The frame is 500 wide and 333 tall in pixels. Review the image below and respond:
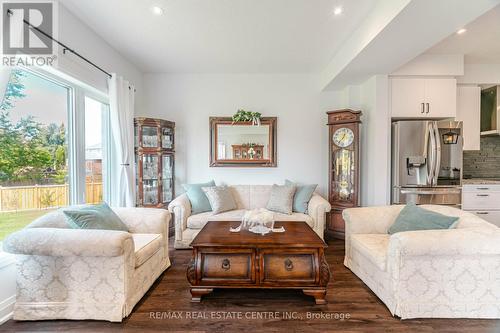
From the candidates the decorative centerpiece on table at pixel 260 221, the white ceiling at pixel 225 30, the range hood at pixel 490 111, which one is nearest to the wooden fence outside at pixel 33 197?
the white ceiling at pixel 225 30

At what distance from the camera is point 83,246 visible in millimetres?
1805

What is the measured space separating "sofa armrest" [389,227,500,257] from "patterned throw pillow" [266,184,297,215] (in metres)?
1.78

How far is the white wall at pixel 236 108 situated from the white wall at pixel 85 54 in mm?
929

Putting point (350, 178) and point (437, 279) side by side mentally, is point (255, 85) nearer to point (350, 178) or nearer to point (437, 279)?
point (350, 178)

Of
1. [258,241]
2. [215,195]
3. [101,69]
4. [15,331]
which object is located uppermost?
[101,69]

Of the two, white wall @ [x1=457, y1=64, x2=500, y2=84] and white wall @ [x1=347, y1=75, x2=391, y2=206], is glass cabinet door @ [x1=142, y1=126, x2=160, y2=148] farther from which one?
white wall @ [x1=457, y1=64, x2=500, y2=84]

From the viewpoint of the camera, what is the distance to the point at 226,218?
134 inches

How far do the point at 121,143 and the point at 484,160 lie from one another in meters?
5.75

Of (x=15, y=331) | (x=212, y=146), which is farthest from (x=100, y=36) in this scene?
(x=15, y=331)

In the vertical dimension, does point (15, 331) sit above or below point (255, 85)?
below

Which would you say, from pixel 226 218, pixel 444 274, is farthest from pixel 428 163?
pixel 226 218

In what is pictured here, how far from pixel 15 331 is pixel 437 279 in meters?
3.24

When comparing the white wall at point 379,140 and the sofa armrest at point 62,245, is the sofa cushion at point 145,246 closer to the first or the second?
the sofa armrest at point 62,245

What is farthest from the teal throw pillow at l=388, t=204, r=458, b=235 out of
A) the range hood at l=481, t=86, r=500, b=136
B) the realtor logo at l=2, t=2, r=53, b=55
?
the realtor logo at l=2, t=2, r=53, b=55
